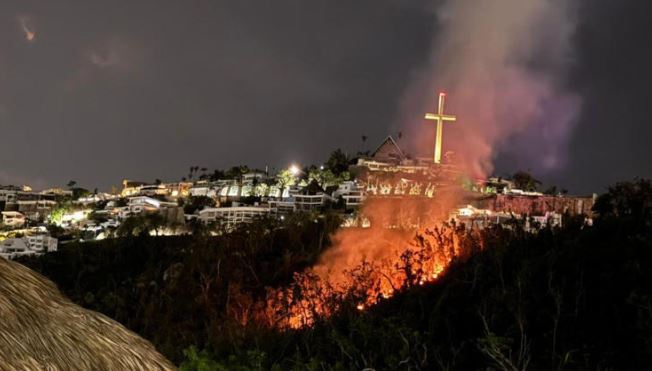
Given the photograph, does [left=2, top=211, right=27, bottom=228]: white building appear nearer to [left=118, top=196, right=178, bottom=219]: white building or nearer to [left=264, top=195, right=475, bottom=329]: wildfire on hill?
[left=118, top=196, right=178, bottom=219]: white building

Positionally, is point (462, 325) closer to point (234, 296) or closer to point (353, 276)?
point (353, 276)

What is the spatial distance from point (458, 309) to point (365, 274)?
7.13 meters

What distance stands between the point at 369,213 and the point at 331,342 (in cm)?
2524

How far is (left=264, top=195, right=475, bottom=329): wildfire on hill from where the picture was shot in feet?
59.1

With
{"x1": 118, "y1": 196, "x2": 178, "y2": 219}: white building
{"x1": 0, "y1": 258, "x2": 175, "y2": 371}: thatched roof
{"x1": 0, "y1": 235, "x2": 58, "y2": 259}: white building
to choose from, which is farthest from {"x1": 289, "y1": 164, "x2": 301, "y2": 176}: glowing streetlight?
{"x1": 0, "y1": 258, "x2": 175, "y2": 371}: thatched roof

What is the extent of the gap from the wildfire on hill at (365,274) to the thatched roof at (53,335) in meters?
10.4

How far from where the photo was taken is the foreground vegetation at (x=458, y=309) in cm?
962

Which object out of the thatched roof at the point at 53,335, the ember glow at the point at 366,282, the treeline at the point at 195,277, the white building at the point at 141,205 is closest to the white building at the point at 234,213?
the white building at the point at 141,205

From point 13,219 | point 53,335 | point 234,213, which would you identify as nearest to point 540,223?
point 53,335

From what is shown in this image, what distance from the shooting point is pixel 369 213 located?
36.2m

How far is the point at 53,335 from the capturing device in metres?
3.23

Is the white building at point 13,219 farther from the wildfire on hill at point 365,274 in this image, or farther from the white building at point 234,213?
the wildfire on hill at point 365,274

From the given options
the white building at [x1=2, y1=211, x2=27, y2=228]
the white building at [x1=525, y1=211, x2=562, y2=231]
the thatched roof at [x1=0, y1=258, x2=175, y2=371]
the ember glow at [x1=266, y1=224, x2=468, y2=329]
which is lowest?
the white building at [x1=2, y1=211, x2=27, y2=228]

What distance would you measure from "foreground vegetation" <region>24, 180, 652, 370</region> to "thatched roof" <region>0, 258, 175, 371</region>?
3.78m
